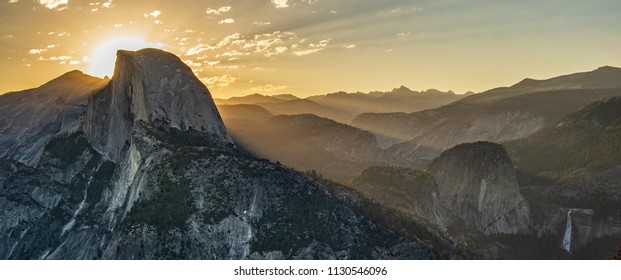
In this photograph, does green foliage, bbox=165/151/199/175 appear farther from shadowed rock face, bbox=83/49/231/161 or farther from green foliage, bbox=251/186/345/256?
shadowed rock face, bbox=83/49/231/161

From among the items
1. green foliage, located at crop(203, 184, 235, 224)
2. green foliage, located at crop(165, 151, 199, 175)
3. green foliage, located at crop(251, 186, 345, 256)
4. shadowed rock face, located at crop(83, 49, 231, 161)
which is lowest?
green foliage, located at crop(251, 186, 345, 256)

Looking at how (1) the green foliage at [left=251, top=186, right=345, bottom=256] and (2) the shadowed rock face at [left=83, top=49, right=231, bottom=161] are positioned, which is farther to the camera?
(2) the shadowed rock face at [left=83, top=49, right=231, bottom=161]

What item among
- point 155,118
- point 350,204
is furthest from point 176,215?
point 155,118

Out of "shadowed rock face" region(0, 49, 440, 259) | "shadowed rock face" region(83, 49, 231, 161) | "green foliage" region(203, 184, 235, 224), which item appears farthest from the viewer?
"shadowed rock face" region(83, 49, 231, 161)

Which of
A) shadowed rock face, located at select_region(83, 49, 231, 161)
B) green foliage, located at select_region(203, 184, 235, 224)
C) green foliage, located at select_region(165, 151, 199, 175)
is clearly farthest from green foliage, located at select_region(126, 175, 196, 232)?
shadowed rock face, located at select_region(83, 49, 231, 161)

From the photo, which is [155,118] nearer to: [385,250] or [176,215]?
[176,215]

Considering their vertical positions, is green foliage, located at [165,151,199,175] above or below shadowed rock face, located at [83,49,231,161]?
below
